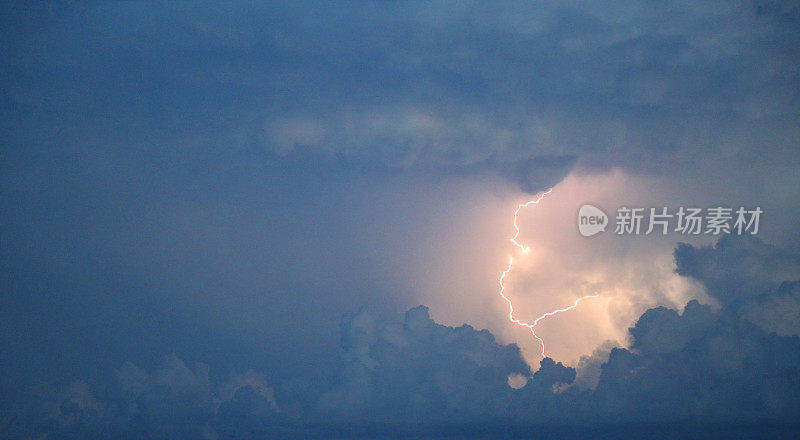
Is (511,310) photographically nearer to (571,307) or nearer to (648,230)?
(571,307)

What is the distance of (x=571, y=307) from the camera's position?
727 inches

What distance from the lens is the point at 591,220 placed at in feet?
58.4

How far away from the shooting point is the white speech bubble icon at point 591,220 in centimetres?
1773

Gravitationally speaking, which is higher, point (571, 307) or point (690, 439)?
point (571, 307)

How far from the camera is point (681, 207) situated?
17734mm

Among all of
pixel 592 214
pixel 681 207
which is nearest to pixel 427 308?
pixel 592 214

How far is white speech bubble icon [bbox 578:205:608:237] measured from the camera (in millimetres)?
17734

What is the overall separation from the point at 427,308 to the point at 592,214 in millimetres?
5777

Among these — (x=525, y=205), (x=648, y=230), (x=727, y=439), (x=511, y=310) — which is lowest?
(x=727, y=439)

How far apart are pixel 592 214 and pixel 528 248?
214 centimetres

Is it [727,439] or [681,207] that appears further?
[727,439]

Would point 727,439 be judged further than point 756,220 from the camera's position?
Yes

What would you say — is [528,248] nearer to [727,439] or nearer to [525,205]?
[525,205]

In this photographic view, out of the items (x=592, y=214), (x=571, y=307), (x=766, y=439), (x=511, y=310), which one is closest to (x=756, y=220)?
(x=592, y=214)
